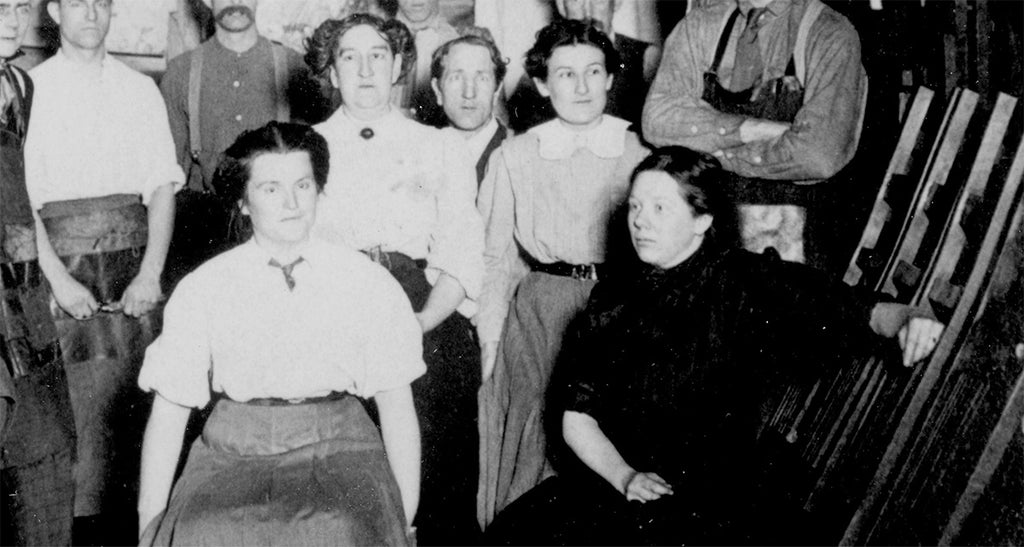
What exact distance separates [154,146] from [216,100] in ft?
2.78

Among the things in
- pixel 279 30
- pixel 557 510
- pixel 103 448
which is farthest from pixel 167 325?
pixel 279 30

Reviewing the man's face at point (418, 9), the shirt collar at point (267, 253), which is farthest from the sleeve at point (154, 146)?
the shirt collar at point (267, 253)

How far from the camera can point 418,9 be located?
173 inches

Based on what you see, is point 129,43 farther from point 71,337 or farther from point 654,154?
point 654,154

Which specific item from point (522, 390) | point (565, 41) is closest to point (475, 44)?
point (565, 41)

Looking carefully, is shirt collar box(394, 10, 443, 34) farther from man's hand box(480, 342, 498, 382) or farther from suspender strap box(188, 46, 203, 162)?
man's hand box(480, 342, 498, 382)

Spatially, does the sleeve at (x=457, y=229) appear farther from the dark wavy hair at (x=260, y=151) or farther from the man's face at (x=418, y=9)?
the man's face at (x=418, y=9)

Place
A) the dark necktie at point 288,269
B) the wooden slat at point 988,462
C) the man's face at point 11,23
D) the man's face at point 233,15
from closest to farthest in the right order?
the wooden slat at point 988,462
the dark necktie at point 288,269
the man's face at point 11,23
the man's face at point 233,15

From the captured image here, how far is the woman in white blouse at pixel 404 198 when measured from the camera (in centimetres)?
311

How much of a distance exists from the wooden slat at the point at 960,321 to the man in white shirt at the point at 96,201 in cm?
252

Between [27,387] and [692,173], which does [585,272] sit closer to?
[692,173]

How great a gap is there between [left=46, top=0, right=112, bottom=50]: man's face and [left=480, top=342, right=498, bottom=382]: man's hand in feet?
5.84

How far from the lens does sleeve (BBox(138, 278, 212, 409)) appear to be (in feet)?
7.86

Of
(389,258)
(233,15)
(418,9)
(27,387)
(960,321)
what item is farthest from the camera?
(233,15)
